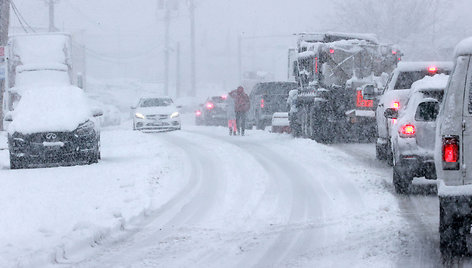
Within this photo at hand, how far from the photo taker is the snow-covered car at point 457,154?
641 centimetres

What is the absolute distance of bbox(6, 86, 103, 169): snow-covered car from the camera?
47.6ft

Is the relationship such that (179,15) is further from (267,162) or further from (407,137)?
(407,137)

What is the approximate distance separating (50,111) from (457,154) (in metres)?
10.7

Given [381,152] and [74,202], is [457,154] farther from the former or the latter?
[381,152]

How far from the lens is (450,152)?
6.51 metres

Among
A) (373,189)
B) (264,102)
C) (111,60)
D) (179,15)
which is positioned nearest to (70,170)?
(373,189)

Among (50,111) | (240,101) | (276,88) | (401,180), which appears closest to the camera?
(401,180)

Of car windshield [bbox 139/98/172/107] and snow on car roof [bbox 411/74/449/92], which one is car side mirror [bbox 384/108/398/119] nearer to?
snow on car roof [bbox 411/74/449/92]

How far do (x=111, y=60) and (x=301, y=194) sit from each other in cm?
10904

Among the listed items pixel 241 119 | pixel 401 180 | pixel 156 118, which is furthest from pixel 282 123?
pixel 401 180

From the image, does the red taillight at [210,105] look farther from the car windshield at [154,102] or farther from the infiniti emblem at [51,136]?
the infiniti emblem at [51,136]

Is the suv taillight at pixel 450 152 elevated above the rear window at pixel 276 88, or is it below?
below

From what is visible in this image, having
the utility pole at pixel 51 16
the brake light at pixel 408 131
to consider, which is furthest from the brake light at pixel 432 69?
the utility pole at pixel 51 16

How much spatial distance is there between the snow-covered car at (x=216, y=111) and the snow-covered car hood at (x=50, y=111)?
2022 centimetres
